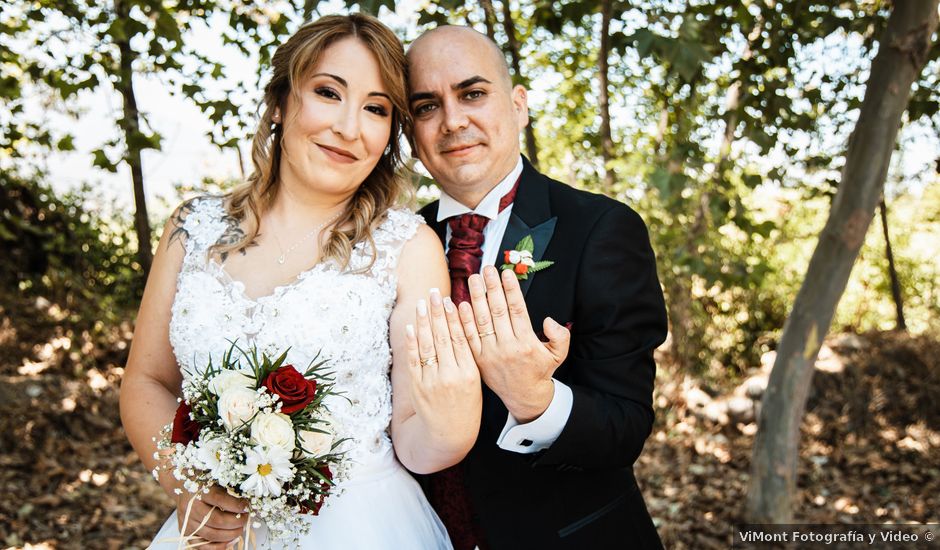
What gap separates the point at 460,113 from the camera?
2.61 meters

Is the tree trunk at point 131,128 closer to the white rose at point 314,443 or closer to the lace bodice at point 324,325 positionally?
the lace bodice at point 324,325

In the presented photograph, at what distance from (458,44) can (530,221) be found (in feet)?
2.34

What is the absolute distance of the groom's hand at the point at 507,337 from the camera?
5.92ft

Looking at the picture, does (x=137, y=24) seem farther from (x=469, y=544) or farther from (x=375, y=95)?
(x=469, y=544)

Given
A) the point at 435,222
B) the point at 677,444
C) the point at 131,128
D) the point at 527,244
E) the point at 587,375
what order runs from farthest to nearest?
1. the point at 677,444
2. the point at 131,128
3. the point at 435,222
4. the point at 527,244
5. the point at 587,375

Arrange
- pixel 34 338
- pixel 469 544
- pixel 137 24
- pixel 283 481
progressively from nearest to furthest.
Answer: pixel 283 481, pixel 469 544, pixel 137 24, pixel 34 338

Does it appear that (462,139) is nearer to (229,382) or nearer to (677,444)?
(229,382)

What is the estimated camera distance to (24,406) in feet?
17.9

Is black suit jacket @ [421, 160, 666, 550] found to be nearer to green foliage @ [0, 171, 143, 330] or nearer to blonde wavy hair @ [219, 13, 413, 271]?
blonde wavy hair @ [219, 13, 413, 271]

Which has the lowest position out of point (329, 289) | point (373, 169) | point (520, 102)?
point (329, 289)

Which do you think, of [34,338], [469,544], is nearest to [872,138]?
[469,544]

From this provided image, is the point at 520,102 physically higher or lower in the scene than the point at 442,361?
higher

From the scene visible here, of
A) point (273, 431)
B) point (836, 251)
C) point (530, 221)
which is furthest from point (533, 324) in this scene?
point (836, 251)

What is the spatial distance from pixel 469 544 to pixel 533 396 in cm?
87
